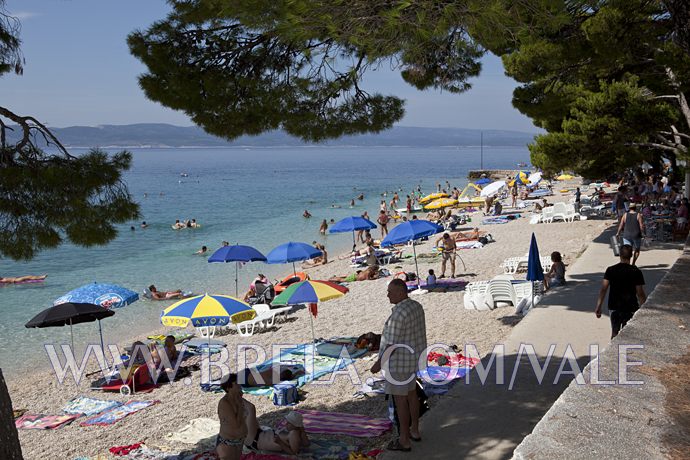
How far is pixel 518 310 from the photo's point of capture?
1075cm

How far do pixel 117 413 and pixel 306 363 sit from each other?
2.62m

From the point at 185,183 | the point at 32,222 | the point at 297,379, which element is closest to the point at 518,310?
the point at 297,379

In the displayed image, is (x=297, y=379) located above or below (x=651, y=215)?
below

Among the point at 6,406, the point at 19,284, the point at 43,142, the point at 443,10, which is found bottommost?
the point at 19,284

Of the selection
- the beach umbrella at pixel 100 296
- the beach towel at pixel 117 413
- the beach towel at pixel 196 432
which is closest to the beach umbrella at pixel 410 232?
the beach umbrella at pixel 100 296

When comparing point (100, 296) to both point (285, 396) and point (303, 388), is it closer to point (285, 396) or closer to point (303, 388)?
point (303, 388)

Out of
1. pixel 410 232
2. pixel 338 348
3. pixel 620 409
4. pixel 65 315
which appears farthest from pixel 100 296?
pixel 620 409

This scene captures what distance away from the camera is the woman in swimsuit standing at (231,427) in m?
5.65

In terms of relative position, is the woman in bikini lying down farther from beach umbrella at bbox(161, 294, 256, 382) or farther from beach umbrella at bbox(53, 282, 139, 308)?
beach umbrella at bbox(53, 282, 139, 308)

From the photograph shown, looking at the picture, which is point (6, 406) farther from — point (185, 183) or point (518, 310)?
point (185, 183)

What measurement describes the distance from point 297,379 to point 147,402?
2.14 meters

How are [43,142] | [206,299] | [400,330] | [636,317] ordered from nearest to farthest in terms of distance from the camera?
[400,330] → [636,317] → [43,142] → [206,299]

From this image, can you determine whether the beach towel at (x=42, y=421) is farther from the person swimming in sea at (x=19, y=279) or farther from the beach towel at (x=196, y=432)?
the person swimming in sea at (x=19, y=279)

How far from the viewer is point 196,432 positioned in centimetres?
727
